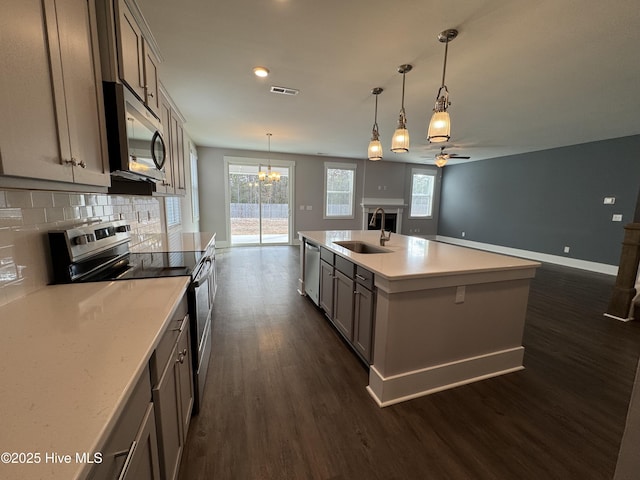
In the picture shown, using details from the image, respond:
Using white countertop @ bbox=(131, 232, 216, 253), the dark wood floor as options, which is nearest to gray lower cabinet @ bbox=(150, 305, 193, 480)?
the dark wood floor

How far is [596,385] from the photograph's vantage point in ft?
6.46

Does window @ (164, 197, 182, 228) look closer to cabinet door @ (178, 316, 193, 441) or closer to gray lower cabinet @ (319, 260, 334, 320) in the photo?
gray lower cabinet @ (319, 260, 334, 320)

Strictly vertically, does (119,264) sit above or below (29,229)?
below

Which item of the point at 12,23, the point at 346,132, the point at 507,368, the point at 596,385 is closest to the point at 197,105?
the point at 346,132

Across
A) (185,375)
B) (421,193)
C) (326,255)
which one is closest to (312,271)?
(326,255)

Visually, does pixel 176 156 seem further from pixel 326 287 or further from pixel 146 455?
pixel 146 455

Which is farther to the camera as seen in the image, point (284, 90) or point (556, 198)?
point (556, 198)

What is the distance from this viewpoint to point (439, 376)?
1913 mm

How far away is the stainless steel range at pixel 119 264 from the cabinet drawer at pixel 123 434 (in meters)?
0.76

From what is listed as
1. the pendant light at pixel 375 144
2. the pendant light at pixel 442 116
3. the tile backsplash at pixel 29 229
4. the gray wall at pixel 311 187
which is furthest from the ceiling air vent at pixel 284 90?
the gray wall at pixel 311 187

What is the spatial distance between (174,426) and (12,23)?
5.03 ft

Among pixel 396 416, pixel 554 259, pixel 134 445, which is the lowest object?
pixel 396 416

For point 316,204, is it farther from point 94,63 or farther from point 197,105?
point 94,63

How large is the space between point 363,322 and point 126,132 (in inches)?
74.5
